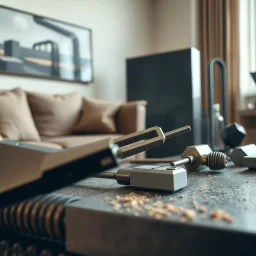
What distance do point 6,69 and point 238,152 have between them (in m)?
2.57

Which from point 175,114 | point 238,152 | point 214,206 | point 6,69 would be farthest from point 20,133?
point 214,206

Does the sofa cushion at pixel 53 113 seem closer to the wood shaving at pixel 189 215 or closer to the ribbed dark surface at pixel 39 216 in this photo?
the ribbed dark surface at pixel 39 216

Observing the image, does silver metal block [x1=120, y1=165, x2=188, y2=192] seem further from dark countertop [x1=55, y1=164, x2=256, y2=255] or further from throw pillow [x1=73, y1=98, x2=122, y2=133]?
throw pillow [x1=73, y1=98, x2=122, y2=133]

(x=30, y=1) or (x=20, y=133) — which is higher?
(x=30, y=1)

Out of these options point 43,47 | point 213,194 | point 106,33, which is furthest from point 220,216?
point 106,33

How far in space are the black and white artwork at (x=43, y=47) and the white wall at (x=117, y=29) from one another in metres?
0.10

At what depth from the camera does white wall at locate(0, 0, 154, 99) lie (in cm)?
344

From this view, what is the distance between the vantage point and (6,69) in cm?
306

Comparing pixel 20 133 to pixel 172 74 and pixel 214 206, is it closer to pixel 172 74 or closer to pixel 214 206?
pixel 172 74

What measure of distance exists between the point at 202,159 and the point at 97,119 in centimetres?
235

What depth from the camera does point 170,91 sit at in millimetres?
3316

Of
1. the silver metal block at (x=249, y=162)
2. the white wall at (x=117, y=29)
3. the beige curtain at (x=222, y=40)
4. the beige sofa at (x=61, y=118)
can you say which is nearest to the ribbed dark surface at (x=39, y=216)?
the silver metal block at (x=249, y=162)

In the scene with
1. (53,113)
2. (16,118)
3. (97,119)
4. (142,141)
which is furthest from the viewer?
(97,119)

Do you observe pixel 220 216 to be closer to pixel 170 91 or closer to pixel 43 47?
pixel 170 91
